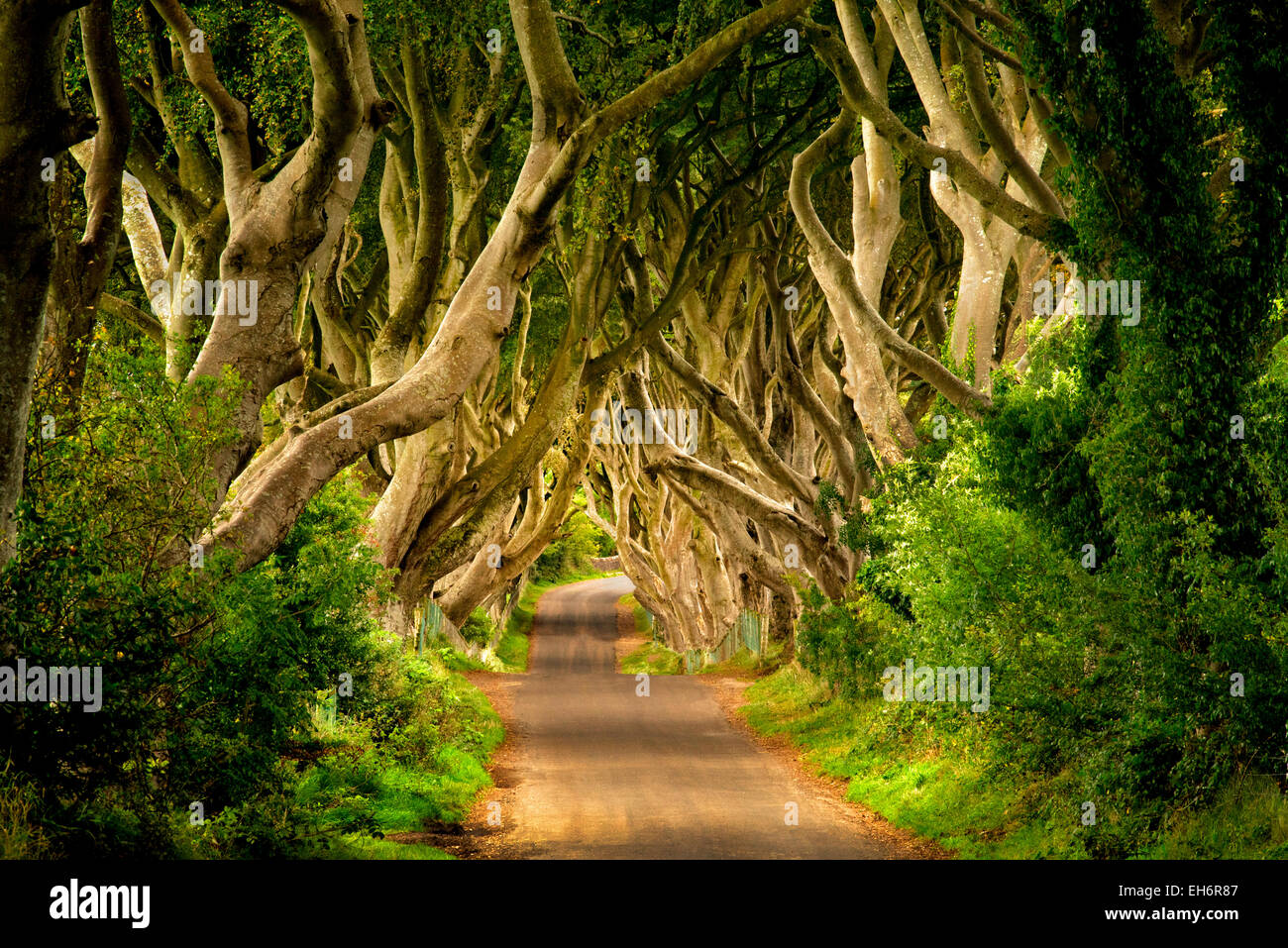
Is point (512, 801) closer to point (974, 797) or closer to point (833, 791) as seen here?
point (833, 791)

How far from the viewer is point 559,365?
1794cm

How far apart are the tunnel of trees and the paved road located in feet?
6.32

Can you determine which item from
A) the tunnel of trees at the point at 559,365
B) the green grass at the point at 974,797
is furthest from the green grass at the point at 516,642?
the tunnel of trees at the point at 559,365

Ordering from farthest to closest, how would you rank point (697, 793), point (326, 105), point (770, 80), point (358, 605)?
point (770, 80), point (697, 793), point (358, 605), point (326, 105)

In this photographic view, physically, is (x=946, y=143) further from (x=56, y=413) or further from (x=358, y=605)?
(x=56, y=413)

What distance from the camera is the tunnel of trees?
24.0 ft

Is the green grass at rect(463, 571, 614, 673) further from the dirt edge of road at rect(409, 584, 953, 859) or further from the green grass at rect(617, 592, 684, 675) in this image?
the dirt edge of road at rect(409, 584, 953, 859)

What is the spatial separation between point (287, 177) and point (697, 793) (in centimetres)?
766

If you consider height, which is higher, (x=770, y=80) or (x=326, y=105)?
(x=770, y=80)

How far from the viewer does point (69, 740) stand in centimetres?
672

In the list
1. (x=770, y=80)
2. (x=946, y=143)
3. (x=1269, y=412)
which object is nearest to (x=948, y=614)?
(x=1269, y=412)

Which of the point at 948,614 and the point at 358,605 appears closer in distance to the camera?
the point at 948,614

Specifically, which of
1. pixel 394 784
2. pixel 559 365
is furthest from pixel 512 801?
pixel 559 365

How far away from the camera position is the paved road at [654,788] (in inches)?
432
